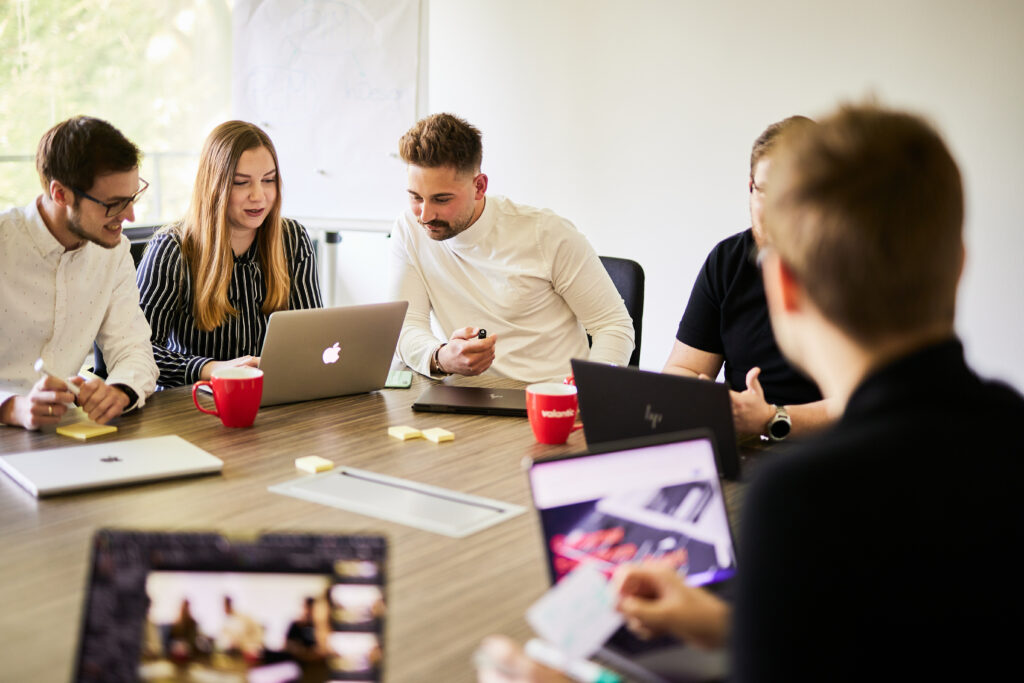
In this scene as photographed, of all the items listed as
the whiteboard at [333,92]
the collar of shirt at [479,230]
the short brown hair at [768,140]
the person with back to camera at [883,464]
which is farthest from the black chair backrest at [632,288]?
the person with back to camera at [883,464]

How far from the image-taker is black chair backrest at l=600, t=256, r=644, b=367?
2.65 meters

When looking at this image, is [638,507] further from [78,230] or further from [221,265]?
[221,265]

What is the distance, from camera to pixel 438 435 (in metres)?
1.65

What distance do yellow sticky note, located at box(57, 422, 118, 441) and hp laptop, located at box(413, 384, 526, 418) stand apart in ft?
1.86

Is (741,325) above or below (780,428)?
above

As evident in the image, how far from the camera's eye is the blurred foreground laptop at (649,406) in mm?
1394

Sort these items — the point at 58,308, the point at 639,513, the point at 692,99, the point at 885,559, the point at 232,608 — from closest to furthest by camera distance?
the point at 885,559, the point at 232,608, the point at 639,513, the point at 58,308, the point at 692,99

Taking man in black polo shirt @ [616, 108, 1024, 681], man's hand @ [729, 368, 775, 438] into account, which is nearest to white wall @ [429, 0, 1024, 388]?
man's hand @ [729, 368, 775, 438]

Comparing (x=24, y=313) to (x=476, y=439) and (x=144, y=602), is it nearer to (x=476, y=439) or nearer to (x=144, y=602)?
(x=476, y=439)

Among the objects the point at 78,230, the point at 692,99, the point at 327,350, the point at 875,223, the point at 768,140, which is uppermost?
the point at 692,99

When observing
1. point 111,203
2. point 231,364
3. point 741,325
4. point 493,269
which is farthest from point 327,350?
point 741,325

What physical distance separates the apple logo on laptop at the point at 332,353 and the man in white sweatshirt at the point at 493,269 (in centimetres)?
58

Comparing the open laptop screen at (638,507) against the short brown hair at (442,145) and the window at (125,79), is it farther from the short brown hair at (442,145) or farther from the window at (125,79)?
the window at (125,79)

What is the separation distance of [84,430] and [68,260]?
57cm
